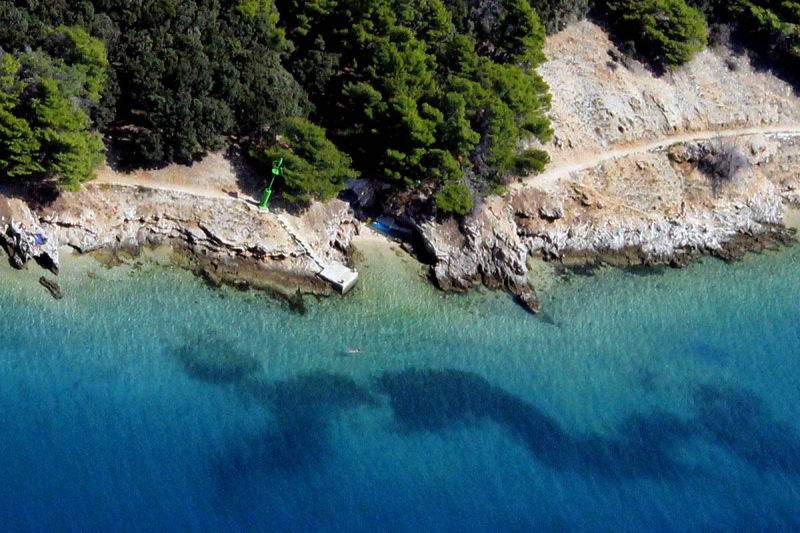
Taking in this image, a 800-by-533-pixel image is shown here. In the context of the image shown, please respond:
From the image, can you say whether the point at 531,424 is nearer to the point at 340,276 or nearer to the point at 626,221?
the point at 340,276

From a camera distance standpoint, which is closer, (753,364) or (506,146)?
(753,364)

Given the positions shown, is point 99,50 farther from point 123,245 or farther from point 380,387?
point 380,387

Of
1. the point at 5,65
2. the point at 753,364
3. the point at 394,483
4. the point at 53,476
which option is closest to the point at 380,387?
the point at 394,483

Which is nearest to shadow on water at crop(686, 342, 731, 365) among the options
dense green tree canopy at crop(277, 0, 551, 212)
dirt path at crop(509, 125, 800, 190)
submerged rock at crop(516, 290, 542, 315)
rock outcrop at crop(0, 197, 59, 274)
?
submerged rock at crop(516, 290, 542, 315)

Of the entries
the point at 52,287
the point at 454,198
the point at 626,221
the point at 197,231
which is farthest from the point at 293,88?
the point at 626,221

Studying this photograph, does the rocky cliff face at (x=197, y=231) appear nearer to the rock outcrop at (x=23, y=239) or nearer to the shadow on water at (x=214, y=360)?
the rock outcrop at (x=23, y=239)

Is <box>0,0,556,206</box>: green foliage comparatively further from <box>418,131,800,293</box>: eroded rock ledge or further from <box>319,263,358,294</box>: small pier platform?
<box>319,263,358,294</box>: small pier platform
